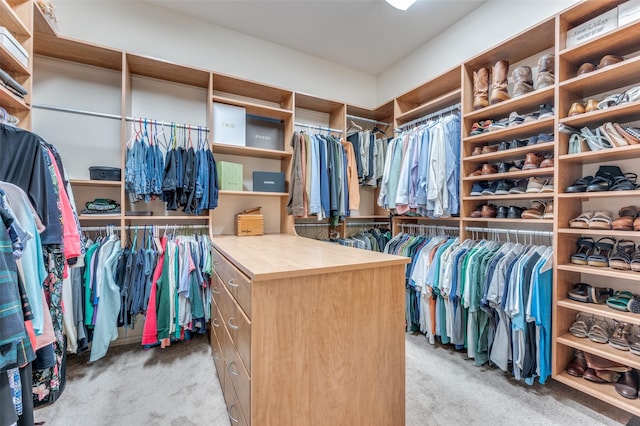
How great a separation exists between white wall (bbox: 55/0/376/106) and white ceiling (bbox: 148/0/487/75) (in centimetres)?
10

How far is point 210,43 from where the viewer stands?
272 centimetres

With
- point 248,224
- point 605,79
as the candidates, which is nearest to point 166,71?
point 248,224

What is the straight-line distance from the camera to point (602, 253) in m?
1.75

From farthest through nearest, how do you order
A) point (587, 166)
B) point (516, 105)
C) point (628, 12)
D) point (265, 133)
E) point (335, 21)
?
point (265, 133) < point (335, 21) < point (516, 105) < point (587, 166) < point (628, 12)

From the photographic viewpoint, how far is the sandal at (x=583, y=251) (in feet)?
5.48

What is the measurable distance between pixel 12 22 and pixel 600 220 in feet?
11.4

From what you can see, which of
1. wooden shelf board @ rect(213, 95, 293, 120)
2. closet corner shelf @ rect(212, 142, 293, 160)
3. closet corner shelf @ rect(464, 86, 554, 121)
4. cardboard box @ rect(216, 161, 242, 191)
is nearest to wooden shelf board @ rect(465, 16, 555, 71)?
closet corner shelf @ rect(464, 86, 554, 121)

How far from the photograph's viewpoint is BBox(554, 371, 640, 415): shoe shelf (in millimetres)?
1406

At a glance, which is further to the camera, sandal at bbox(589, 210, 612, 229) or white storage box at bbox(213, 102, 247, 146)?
white storage box at bbox(213, 102, 247, 146)

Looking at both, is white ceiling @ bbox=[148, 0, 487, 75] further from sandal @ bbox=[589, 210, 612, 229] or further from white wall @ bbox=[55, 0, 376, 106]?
sandal @ bbox=[589, 210, 612, 229]

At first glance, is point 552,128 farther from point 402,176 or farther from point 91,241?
point 91,241

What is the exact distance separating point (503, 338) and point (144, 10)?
398 cm

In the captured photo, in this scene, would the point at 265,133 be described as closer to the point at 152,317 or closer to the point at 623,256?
the point at 152,317

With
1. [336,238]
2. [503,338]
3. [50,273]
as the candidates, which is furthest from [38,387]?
[503,338]
